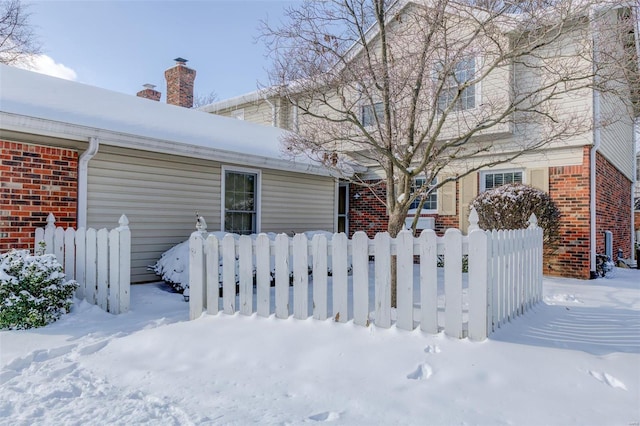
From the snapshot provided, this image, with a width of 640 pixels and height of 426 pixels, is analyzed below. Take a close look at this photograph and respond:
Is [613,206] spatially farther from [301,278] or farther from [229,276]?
[229,276]

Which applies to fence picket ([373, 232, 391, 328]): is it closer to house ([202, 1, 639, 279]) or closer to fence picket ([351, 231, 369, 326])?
fence picket ([351, 231, 369, 326])

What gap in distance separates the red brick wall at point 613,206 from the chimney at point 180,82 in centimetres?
1255

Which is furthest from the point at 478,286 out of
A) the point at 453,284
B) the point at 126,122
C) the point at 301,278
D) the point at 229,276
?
the point at 126,122

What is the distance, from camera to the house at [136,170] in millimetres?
5934

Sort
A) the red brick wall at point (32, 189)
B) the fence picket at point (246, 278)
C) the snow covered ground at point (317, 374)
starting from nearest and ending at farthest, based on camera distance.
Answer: the snow covered ground at point (317, 374), the fence picket at point (246, 278), the red brick wall at point (32, 189)

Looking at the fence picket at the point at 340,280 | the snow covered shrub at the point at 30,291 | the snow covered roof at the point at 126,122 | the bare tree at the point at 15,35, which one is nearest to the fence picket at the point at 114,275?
the snow covered shrub at the point at 30,291

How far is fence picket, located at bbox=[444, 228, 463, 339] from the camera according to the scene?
11.8 ft

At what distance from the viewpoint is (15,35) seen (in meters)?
17.2

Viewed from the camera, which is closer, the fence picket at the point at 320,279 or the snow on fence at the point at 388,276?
the snow on fence at the point at 388,276

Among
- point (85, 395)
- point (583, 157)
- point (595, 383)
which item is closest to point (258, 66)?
point (85, 395)

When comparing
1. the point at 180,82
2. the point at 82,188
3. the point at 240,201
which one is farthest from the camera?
the point at 180,82

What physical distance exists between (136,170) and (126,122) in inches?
32.7

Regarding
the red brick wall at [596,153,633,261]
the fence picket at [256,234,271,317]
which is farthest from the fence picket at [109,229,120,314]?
the red brick wall at [596,153,633,261]

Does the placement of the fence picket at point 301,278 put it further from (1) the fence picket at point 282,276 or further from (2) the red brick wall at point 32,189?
(2) the red brick wall at point 32,189
